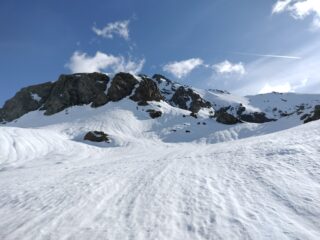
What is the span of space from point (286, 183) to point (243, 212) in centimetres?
262

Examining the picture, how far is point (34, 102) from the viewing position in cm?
7981

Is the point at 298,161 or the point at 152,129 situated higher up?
the point at 152,129

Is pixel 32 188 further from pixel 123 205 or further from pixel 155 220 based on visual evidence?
pixel 155 220

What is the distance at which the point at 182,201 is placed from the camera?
27.9ft

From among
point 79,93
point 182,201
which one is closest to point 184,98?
point 79,93

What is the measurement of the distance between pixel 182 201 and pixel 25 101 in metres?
84.2

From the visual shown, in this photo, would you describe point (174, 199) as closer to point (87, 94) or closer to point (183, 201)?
point (183, 201)

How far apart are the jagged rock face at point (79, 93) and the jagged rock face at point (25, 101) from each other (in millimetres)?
6208

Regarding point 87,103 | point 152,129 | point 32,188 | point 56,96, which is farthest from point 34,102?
point 32,188

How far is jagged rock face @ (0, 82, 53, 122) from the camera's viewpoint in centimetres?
7981

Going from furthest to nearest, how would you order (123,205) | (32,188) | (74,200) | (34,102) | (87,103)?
(34,102) → (87,103) → (32,188) → (74,200) → (123,205)

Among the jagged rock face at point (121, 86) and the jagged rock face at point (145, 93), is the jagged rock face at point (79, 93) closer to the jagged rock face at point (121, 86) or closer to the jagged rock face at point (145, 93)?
the jagged rock face at point (121, 86)

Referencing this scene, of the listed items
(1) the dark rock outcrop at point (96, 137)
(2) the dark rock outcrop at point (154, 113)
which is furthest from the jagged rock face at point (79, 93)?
(1) the dark rock outcrop at point (96, 137)

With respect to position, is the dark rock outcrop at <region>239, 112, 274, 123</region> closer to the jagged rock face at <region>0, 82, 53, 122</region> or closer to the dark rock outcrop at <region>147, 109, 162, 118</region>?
the dark rock outcrop at <region>147, 109, 162, 118</region>
